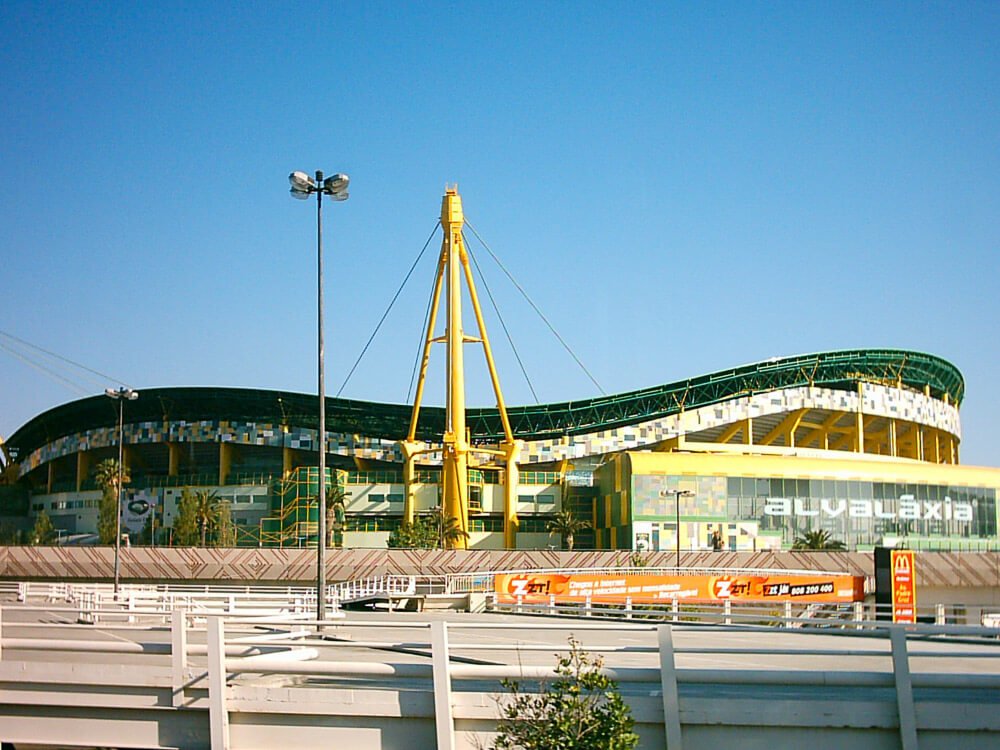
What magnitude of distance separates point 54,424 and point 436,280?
51921mm

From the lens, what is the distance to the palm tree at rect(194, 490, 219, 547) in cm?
9538

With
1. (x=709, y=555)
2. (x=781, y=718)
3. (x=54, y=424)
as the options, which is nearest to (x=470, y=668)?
(x=781, y=718)

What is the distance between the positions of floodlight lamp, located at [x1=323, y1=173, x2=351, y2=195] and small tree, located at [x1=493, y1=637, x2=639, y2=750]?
70.4 feet

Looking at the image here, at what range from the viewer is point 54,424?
12300 cm

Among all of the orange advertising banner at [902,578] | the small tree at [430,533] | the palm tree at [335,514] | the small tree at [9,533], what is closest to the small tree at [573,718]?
the orange advertising banner at [902,578]

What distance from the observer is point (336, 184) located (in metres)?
29.6

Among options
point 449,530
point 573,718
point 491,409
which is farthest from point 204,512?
point 573,718

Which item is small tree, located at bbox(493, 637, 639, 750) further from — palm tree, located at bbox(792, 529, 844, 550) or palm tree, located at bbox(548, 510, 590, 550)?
palm tree, located at bbox(548, 510, 590, 550)

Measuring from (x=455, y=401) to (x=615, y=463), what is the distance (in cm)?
1343

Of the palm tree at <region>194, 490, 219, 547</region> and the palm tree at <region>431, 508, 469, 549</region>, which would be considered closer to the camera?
the palm tree at <region>431, 508, 469, 549</region>

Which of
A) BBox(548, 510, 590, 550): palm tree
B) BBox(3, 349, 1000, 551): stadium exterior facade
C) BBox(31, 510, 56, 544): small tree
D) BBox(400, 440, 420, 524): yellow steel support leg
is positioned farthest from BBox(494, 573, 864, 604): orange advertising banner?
BBox(31, 510, 56, 544): small tree

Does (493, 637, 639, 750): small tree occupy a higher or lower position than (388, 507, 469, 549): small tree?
lower

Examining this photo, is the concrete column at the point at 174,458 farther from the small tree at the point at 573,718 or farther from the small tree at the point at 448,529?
the small tree at the point at 573,718

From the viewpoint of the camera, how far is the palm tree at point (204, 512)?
3755 inches
